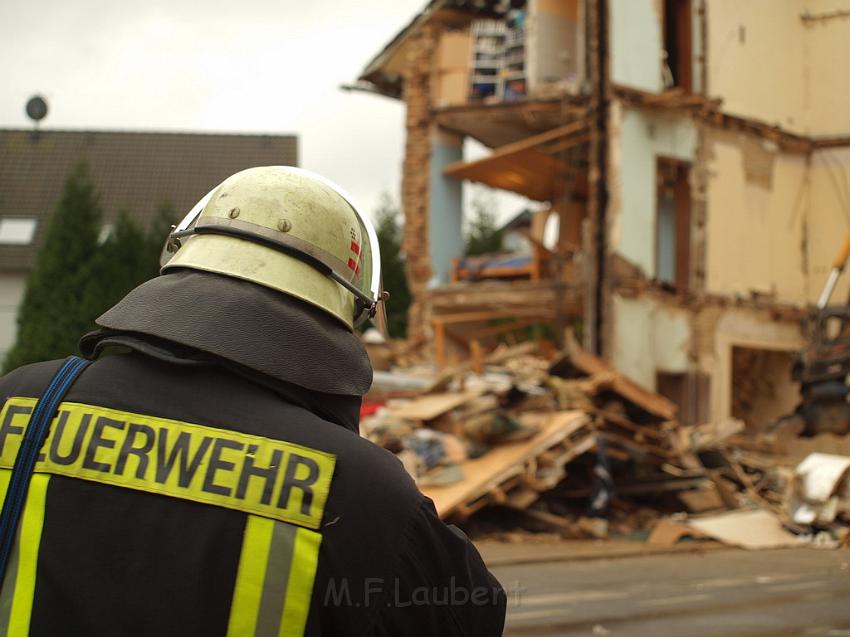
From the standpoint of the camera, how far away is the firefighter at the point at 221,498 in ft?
5.01

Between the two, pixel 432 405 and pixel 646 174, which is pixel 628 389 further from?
pixel 646 174

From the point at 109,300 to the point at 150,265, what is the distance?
3.67 ft

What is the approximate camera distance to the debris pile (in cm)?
1141

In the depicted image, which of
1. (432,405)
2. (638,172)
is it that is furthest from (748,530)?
(638,172)

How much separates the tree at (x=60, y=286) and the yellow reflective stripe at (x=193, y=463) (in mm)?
20569

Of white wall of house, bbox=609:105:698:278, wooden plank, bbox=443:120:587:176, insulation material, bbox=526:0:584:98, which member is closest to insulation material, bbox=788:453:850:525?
white wall of house, bbox=609:105:698:278

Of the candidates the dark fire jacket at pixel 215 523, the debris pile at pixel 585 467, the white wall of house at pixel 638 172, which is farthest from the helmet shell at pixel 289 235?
the white wall of house at pixel 638 172

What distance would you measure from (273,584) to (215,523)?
0.12 metres

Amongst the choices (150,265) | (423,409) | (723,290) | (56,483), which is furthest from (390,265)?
(56,483)

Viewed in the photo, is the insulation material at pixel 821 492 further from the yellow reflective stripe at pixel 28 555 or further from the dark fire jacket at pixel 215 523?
the yellow reflective stripe at pixel 28 555

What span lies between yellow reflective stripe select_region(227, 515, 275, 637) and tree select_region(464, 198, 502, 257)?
31.2 meters

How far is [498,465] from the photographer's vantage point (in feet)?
37.3

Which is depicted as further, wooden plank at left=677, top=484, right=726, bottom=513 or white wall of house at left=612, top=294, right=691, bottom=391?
white wall of house at left=612, top=294, right=691, bottom=391

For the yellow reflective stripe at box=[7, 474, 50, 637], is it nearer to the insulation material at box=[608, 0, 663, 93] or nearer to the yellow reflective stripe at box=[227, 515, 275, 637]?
the yellow reflective stripe at box=[227, 515, 275, 637]
